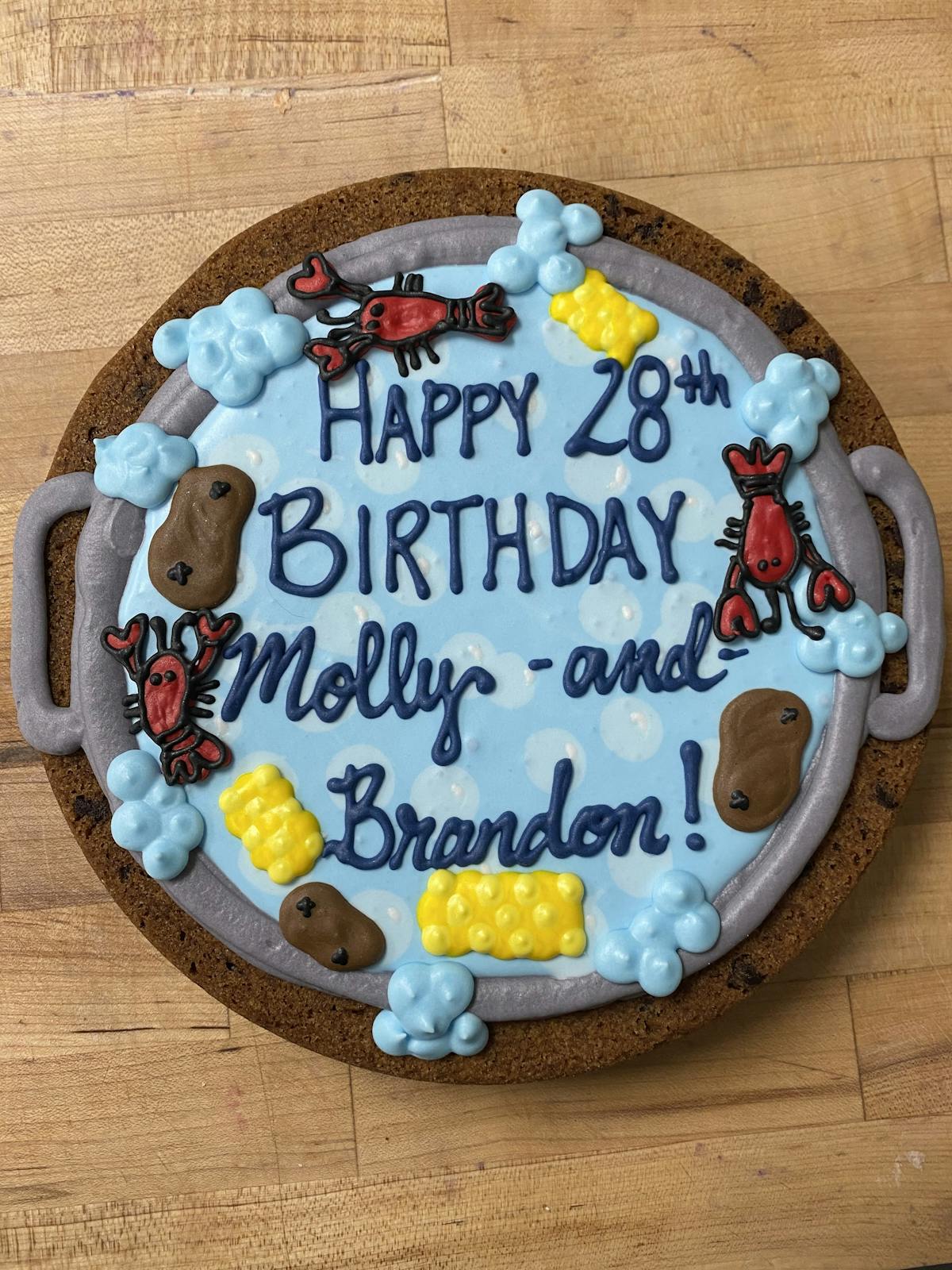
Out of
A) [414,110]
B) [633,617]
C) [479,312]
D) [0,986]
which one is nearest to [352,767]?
[633,617]

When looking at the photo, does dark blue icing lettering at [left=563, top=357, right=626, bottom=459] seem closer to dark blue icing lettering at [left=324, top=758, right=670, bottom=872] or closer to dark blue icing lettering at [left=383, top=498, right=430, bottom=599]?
dark blue icing lettering at [left=383, top=498, right=430, bottom=599]

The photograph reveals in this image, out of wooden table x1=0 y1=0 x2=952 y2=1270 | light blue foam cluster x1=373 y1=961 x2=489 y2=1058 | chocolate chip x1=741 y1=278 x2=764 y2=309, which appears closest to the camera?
light blue foam cluster x1=373 y1=961 x2=489 y2=1058

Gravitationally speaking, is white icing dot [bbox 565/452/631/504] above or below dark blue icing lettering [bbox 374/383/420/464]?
below

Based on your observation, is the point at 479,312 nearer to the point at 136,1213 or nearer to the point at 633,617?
the point at 633,617

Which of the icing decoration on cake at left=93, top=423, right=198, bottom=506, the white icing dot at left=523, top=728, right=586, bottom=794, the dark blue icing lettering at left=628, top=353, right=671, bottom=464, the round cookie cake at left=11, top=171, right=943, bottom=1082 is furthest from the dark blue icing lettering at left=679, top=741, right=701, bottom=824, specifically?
the icing decoration on cake at left=93, top=423, right=198, bottom=506

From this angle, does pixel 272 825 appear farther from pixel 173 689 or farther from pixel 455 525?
pixel 455 525

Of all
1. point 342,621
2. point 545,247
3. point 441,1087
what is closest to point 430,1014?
point 441,1087
